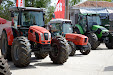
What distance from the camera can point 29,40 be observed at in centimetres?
971

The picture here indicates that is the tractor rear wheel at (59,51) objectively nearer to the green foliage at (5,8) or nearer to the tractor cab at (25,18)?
the tractor cab at (25,18)

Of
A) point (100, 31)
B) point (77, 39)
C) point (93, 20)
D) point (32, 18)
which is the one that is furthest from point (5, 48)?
point (93, 20)

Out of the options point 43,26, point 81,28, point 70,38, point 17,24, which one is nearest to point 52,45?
point 43,26

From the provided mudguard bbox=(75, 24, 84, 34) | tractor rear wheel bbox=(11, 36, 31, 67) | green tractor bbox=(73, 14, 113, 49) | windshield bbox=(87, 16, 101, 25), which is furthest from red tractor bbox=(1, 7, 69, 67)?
windshield bbox=(87, 16, 101, 25)

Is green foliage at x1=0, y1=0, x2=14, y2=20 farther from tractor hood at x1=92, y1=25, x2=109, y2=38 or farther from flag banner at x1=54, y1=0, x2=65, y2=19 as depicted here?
tractor hood at x1=92, y1=25, x2=109, y2=38

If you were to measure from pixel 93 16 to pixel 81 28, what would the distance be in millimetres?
1378

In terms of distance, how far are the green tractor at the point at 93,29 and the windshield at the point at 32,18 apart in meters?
7.22

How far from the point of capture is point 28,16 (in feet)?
35.3

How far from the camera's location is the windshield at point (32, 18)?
10680 mm

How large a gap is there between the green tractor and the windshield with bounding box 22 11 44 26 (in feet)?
23.7

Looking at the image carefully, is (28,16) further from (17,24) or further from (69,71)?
(69,71)

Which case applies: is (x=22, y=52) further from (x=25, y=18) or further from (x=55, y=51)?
(x=25, y=18)

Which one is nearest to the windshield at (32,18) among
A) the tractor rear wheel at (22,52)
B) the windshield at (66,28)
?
the tractor rear wheel at (22,52)

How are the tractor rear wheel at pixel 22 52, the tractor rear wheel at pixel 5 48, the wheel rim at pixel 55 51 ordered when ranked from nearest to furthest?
the tractor rear wheel at pixel 22 52
the wheel rim at pixel 55 51
the tractor rear wheel at pixel 5 48
